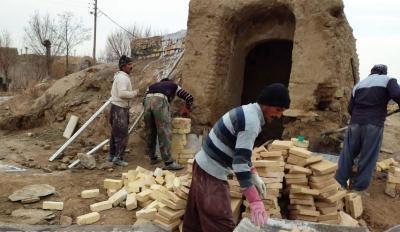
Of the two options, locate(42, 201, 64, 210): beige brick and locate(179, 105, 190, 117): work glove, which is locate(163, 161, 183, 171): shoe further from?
locate(42, 201, 64, 210): beige brick

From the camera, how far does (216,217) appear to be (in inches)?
128

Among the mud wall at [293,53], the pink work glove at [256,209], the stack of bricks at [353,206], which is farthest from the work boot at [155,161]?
the pink work glove at [256,209]

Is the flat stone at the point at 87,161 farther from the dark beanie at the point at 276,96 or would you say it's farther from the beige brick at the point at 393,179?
the beige brick at the point at 393,179

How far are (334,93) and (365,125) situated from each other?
129 centimetres

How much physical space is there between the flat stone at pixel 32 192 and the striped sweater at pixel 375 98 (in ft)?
14.1

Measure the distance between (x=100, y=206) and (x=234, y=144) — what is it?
8.00ft

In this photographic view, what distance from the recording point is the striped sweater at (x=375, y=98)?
535 cm

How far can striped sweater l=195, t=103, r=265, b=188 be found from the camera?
9.62 feet

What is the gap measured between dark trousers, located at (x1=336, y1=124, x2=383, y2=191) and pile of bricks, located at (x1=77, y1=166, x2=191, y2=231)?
7.67 ft

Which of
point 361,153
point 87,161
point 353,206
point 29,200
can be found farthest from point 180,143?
point 353,206

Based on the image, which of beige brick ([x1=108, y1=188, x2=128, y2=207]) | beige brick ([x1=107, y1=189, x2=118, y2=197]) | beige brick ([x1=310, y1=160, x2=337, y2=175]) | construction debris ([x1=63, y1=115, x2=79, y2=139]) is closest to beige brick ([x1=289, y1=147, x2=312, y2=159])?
beige brick ([x1=310, y1=160, x2=337, y2=175])

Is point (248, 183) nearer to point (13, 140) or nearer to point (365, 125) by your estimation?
point (365, 125)

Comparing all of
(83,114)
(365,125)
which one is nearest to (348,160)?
(365,125)

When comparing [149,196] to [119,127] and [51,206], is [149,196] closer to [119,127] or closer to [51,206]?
[51,206]
